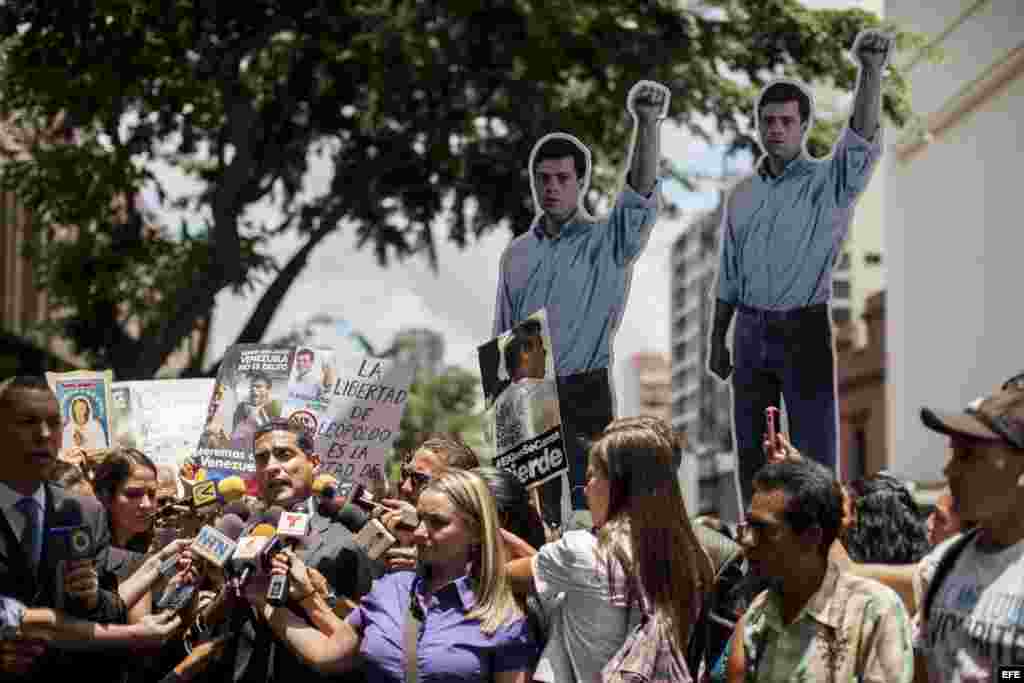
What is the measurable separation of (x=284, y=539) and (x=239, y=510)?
4.19 ft

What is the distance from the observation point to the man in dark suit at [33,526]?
185 inches

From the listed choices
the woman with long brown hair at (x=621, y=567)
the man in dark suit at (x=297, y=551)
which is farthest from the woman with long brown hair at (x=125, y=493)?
the woman with long brown hair at (x=621, y=567)

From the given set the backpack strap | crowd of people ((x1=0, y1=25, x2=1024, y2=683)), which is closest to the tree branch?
crowd of people ((x1=0, y1=25, x2=1024, y2=683))

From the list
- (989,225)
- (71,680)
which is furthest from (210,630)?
(989,225)

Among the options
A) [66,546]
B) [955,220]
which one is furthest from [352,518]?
[955,220]

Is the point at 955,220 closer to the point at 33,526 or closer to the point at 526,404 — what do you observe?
the point at 526,404

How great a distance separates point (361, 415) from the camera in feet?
25.3

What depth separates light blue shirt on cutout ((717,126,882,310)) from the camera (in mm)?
7879

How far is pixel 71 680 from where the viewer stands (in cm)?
497

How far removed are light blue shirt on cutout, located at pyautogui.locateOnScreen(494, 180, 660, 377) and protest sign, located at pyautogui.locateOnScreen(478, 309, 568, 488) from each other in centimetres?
23

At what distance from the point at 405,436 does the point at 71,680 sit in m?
38.3

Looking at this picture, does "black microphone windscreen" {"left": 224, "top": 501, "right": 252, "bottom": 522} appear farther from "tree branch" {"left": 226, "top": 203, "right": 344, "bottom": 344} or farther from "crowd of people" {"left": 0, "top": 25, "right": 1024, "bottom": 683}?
"tree branch" {"left": 226, "top": 203, "right": 344, "bottom": 344}

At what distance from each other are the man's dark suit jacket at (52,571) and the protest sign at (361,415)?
8.53 feet

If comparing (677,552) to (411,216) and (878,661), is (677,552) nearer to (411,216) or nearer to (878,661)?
(878,661)
